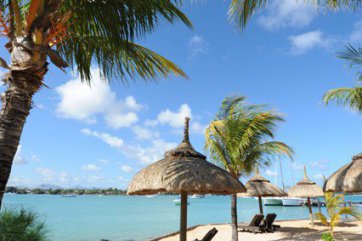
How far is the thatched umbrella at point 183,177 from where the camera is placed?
19.5ft

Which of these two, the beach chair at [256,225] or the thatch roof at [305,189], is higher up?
the thatch roof at [305,189]

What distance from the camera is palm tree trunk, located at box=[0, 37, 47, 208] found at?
3.08m

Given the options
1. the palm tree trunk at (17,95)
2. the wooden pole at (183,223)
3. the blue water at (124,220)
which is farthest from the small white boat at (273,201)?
the palm tree trunk at (17,95)

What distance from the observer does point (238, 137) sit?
29.6ft

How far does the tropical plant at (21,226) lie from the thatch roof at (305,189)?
45.1 feet

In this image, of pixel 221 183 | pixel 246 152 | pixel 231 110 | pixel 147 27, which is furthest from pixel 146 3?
pixel 246 152

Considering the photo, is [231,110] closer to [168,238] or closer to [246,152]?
[246,152]

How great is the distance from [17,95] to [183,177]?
11.7 ft

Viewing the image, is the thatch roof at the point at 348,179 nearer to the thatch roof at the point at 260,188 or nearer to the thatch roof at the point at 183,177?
the thatch roof at the point at 183,177

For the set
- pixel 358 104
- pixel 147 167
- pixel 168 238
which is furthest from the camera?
pixel 168 238

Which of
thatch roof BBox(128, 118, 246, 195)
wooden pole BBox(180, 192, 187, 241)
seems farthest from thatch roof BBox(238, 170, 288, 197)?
thatch roof BBox(128, 118, 246, 195)

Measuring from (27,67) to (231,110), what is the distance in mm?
6941

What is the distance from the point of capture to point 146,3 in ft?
14.2

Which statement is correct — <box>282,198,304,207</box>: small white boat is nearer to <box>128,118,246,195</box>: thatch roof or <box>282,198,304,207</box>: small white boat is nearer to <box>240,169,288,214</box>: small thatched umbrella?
<box>240,169,288,214</box>: small thatched umbrella
